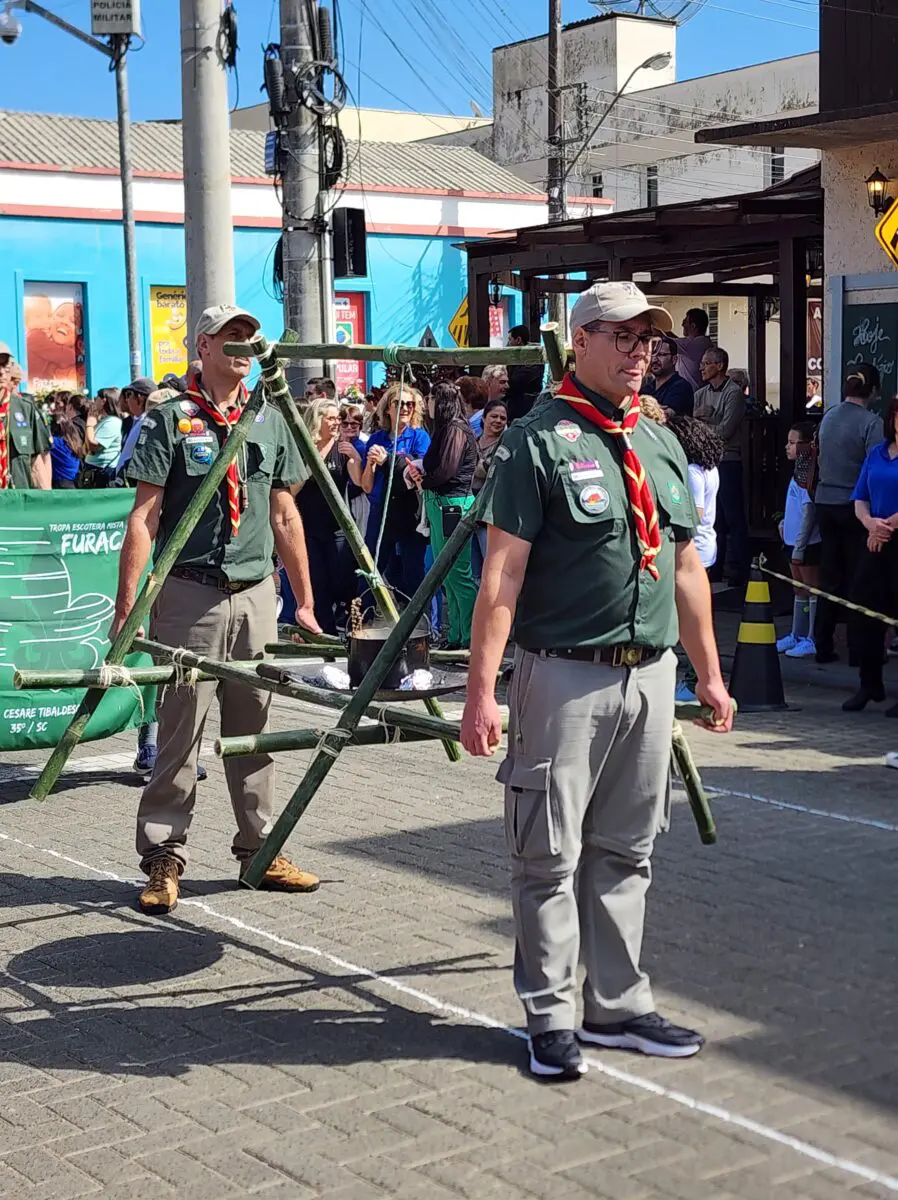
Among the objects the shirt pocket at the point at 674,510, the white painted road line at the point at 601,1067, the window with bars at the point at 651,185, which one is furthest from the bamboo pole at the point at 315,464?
the window with bars at the point at 651,185

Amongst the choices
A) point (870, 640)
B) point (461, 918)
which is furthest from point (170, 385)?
point (461, 918)

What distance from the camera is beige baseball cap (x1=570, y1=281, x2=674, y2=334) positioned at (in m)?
4.59

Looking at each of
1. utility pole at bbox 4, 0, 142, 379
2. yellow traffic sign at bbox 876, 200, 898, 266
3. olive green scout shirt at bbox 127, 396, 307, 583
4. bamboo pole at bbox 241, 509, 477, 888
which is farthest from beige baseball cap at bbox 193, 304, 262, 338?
utility pole at bbox 4, 0, 142, 379

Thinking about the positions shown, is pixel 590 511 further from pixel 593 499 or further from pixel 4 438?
pixel 4 438

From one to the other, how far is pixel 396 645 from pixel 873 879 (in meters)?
2.56

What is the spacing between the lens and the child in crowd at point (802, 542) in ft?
42.0

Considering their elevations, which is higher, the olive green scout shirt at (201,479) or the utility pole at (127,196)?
the utility pole at (127,196)

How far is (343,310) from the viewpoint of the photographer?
34.2 metres

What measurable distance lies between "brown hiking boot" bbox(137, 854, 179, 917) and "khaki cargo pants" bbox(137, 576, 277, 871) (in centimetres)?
5

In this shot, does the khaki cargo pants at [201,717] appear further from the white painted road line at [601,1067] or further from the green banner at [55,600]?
the green banner at [55,600]

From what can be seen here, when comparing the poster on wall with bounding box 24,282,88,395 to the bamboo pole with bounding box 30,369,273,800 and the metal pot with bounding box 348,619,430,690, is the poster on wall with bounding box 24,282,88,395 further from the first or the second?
the metal pot with bounding box 348,619,430,690

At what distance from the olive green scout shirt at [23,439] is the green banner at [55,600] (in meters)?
1.97

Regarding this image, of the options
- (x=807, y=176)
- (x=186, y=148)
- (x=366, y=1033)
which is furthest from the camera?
(x=807, y=176)

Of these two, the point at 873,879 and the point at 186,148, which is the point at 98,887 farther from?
the point at 186,148
